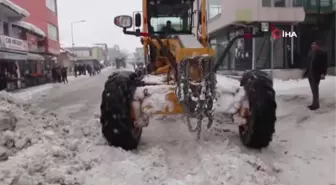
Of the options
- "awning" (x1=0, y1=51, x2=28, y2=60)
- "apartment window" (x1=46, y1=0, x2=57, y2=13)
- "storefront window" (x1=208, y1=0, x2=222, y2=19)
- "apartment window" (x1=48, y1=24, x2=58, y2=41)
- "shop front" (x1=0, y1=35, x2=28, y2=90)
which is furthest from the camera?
"apartment window" (x1=46, y1=0, x2=57, y2=13)

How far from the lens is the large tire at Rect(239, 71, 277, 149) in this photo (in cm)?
516

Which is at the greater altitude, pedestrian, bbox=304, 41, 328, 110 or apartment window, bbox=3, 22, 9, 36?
apartment window, bbox=3, 22, 9, 36

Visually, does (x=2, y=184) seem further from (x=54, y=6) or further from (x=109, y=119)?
(x=54, y=6)

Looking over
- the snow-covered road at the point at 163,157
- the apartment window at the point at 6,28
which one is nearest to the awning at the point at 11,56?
the apartment window at the point at 6,28

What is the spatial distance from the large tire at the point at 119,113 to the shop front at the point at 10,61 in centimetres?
1779

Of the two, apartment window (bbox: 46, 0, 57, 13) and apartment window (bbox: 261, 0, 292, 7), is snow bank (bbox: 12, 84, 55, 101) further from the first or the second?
apartment window (bbox: 46, 0, 57, 13)

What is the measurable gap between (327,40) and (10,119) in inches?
881

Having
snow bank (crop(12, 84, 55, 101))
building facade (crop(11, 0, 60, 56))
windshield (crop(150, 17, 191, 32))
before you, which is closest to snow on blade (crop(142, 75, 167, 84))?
windshield (crop(150, 17, 191, 32))

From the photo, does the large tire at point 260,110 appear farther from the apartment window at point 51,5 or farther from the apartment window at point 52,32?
the apartment window at point 51,5

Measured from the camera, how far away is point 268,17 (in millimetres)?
22109

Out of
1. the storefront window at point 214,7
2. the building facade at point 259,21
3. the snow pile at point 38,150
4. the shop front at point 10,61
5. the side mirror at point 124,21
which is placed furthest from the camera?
the storefront window at point 214,7

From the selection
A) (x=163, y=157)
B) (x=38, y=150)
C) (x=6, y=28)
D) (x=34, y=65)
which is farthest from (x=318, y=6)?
(x=34, y=65)

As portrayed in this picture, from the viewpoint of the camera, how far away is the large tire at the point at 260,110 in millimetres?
5160

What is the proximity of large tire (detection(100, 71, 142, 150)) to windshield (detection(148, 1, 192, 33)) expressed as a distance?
266 centimetres
